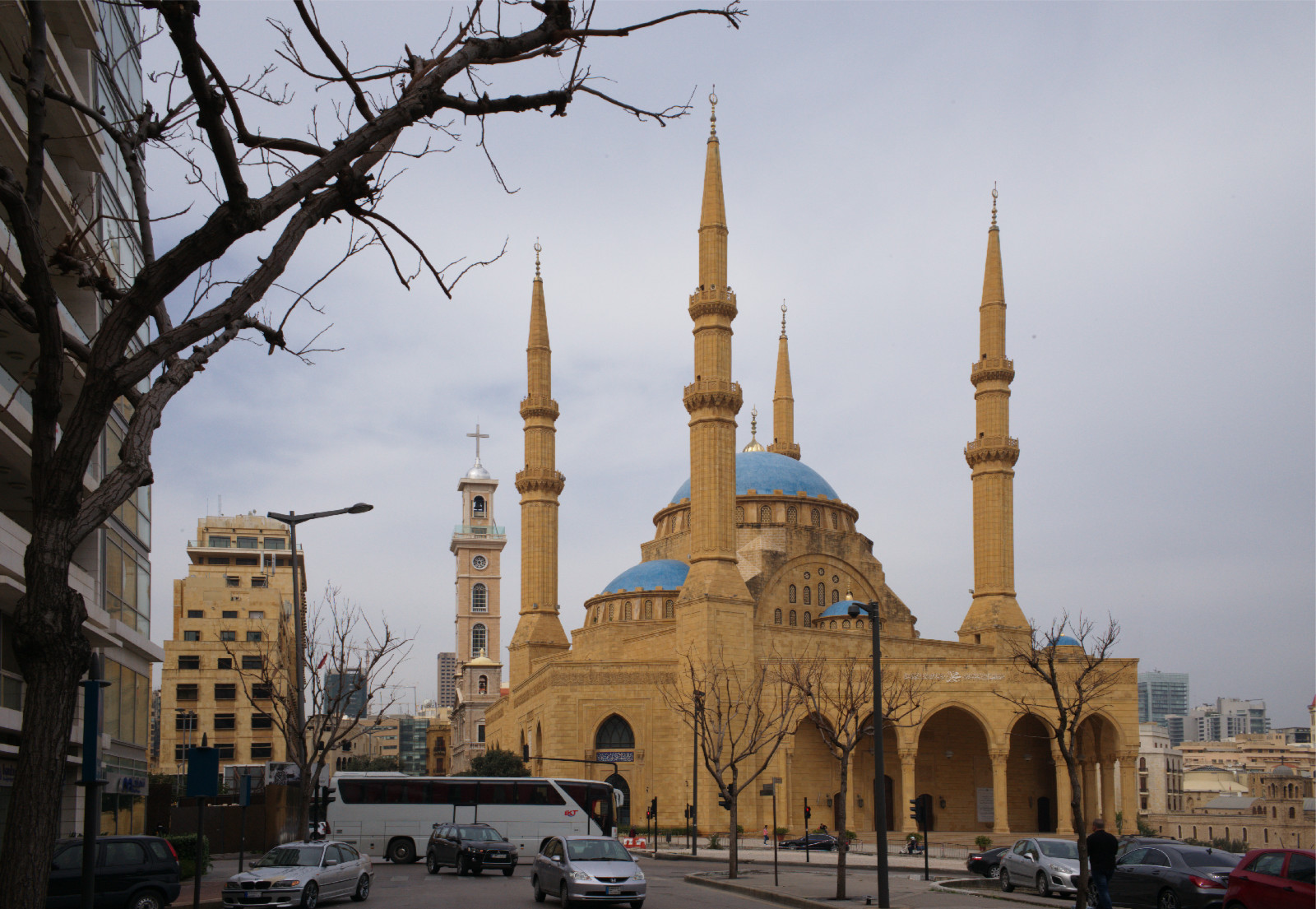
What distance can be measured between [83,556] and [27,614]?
18.7m

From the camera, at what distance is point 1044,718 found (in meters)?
48.5

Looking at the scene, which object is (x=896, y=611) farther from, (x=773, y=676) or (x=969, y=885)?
(x=969, y=885)

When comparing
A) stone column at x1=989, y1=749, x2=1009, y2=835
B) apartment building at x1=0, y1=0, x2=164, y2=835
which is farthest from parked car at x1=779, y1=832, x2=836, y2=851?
apartment building at x1=0, y1=0, x2=164, y2=835

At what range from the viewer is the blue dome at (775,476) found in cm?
6253

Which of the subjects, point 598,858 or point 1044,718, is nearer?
point 598,858

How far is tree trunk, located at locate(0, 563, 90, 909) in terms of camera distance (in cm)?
636

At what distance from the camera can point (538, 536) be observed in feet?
192

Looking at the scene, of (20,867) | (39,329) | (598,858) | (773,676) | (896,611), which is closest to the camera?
(20,867)

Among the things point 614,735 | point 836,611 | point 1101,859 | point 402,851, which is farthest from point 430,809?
point 836,611

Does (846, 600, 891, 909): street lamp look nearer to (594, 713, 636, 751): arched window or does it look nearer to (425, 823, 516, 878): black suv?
(425, 823, 516, 878): black suv

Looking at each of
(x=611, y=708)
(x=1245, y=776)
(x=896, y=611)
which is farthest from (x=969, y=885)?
(x=1245, y=776)

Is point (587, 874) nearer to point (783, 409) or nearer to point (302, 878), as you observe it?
point (302, 878)

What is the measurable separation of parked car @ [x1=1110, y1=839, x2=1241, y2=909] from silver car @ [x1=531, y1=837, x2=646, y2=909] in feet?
25.5

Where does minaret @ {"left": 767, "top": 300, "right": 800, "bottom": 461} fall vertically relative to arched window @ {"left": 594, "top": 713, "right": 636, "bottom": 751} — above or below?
above
